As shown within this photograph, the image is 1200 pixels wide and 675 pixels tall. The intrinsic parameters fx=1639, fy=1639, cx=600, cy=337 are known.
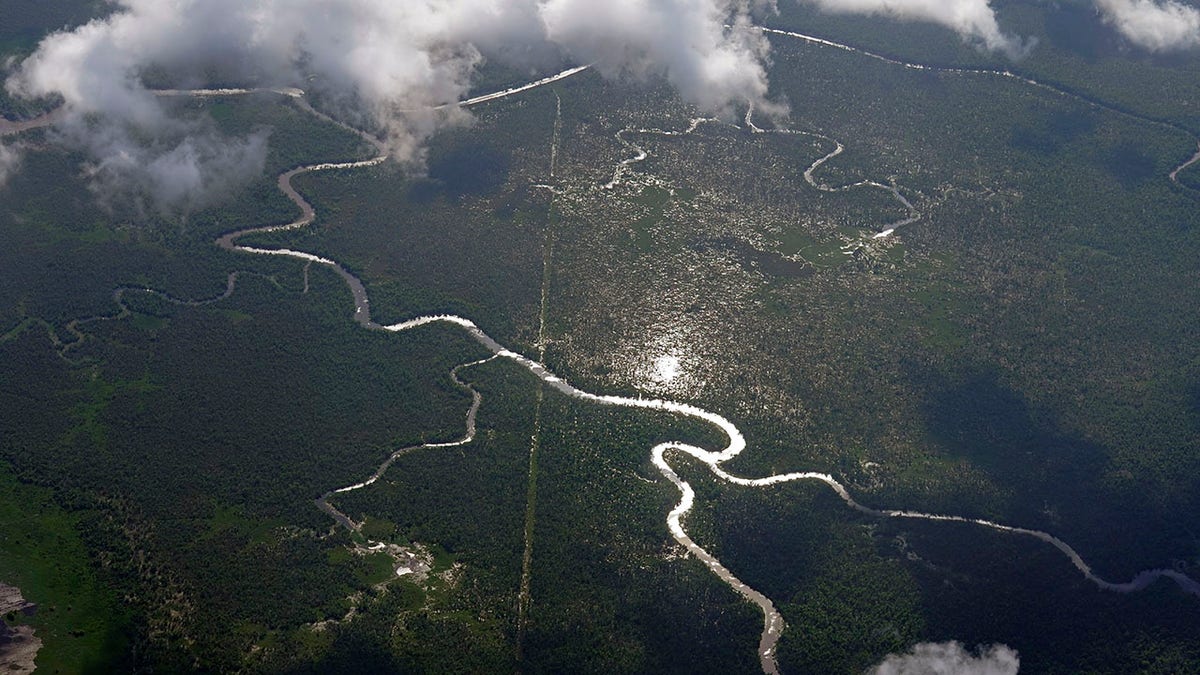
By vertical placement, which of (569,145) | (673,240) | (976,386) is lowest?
(976,386)

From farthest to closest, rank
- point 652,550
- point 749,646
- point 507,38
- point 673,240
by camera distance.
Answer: point 507,38
point 673,240
point 652,550
point 749,646

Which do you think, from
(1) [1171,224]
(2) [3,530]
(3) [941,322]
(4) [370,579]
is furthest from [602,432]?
(1) [1171,224]

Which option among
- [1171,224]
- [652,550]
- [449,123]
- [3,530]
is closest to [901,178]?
[1171,224]

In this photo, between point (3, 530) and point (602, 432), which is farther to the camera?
point (602, 432)

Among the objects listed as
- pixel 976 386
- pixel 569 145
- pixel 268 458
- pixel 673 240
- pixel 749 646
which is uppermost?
pixel 569 145

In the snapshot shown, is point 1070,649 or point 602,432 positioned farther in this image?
point 602,432

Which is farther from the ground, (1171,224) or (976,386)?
(1171,224)

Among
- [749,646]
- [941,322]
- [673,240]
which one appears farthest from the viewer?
[673,240]

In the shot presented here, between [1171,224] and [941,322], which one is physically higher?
[1171,224]

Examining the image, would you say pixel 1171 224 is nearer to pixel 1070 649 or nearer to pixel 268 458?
pixel 1070 649

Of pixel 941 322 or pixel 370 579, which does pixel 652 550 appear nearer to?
pixel 370 579
